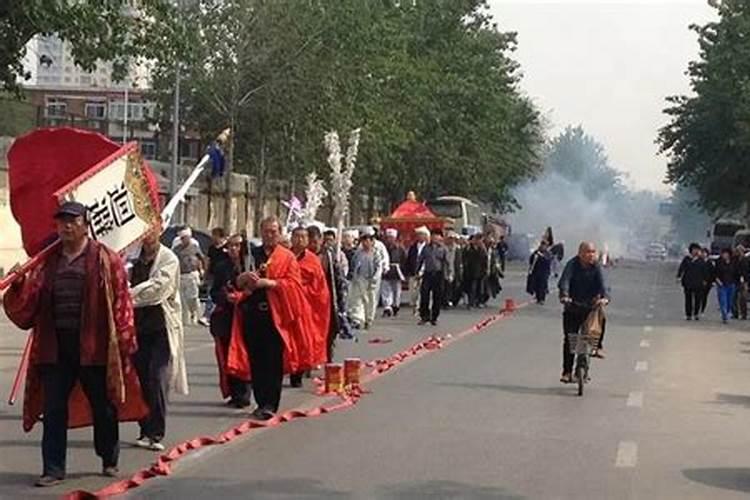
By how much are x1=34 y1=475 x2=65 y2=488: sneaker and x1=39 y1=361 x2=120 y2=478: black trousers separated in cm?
2

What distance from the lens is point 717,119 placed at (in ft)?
202

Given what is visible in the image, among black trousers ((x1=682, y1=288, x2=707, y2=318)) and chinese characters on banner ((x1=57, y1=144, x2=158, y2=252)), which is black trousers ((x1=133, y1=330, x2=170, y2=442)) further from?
black trousers ((x1=682, y1=288, x2=707, y2=318))

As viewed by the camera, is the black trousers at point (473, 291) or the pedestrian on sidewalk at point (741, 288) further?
the black trousers at point (473, 291)

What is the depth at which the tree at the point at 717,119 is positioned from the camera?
188 feet

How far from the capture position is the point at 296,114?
154ft

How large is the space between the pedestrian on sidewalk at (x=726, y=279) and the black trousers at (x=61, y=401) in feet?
86.4

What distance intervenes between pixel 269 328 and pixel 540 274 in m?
26.8

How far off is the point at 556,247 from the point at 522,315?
17.0m

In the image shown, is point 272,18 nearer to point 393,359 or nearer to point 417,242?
point 417,242

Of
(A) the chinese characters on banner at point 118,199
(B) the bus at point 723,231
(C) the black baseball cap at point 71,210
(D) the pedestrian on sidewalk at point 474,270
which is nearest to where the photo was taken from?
(C) the black baseball cap at point 71,210

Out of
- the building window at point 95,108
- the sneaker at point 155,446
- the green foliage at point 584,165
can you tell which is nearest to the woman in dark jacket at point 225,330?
the sneaker at point 155,446

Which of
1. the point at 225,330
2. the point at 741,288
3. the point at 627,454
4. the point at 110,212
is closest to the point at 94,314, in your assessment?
the point at 110,212

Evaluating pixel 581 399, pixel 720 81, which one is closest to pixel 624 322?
pixel 581 399

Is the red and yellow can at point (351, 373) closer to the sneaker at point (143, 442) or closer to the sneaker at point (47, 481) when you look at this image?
the sneaker at point (143, 442)
